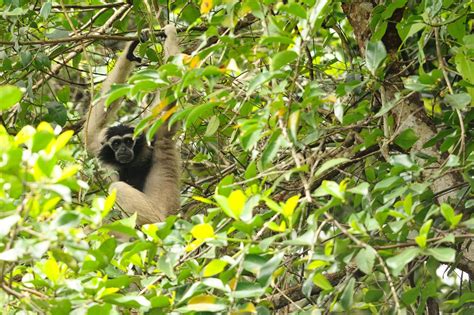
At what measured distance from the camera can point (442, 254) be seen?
10.9ft

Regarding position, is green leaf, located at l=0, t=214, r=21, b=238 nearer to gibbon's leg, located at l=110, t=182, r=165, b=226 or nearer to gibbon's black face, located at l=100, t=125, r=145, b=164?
gibbon's leg, located at l=110, t=182, r=165, b=226

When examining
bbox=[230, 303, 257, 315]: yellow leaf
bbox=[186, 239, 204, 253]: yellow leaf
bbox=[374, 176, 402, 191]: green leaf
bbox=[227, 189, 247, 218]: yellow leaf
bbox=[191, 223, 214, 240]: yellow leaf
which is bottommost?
bbox=[230, 303, 257, 315]: yellow leaf

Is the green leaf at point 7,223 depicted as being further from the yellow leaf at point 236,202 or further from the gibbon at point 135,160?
the gibbon at point 135,160

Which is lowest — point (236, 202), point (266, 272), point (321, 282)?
point (321, 282)

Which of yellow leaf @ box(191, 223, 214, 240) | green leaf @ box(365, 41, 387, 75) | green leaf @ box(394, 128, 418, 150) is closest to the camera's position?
yellow leaf @ box(191, 223, 214, 240)

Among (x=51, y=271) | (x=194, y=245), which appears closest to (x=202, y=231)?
(x=194, y=245)

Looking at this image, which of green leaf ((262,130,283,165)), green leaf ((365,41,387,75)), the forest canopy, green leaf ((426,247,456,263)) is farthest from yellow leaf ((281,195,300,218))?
green leaf ((365,41,387,75))

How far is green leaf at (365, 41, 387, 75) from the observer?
13.7 feet

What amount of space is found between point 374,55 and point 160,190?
4.41 m

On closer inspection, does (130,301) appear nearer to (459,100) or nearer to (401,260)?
(401,260)

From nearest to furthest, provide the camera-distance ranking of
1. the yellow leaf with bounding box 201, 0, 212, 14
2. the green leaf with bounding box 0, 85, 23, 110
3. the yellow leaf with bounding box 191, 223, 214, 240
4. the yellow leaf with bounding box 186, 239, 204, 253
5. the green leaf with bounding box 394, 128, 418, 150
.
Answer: the green leaf with bounding box 0, 85, 23, 110
the yellow leaf with bounding box 191, 223, 214, 240
the yellow leaf with bounding box 186, 239, 204, 253
the yellow leaf with bounding box 201, 0, 212, 14
the green leaf with bounding box 394, 128, 418, 150

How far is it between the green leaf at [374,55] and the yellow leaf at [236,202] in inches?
44.2

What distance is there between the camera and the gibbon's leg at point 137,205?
26.7 ft

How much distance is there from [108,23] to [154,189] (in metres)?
1.94
